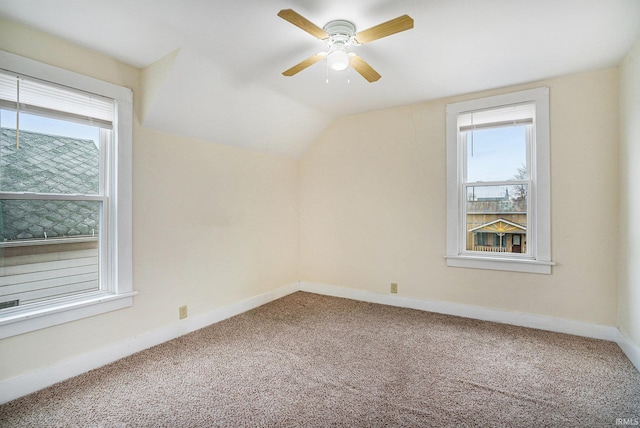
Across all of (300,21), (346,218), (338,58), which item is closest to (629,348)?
(346,218)

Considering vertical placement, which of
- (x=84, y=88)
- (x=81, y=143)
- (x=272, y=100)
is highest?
(x=272, y=100)

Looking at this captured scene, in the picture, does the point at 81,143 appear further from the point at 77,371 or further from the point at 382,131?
the point at 382,131

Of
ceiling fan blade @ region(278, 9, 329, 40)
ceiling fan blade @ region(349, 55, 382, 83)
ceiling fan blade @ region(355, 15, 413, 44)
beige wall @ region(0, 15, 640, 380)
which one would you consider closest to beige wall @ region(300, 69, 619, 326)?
beige wall @ region(0, 15, 640, 380)

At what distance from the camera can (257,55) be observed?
2463 millimetres

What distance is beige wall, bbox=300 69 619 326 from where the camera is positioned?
2787 millimetres

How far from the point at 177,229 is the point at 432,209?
2699 mm

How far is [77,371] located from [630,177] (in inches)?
174

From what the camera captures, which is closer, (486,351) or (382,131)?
(486,351)

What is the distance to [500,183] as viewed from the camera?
3258 mm

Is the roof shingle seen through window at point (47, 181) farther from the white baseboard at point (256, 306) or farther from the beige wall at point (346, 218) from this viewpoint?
the white baseboard at point (256, 306)

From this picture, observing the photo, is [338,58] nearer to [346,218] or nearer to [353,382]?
[353,382]

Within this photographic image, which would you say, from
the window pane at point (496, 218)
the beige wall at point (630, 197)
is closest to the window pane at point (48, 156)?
the window pane at point (496, 218)

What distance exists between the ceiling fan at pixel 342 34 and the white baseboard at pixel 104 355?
2.43 metres

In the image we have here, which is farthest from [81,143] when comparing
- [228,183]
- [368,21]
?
[368,21]
